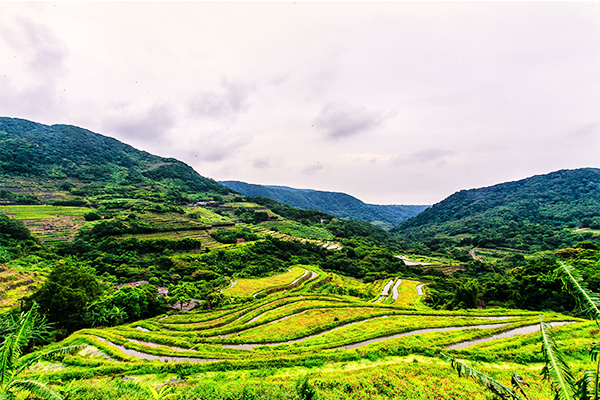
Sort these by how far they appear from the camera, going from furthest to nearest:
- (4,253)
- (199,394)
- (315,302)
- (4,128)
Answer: (4,128) → (4,253) → (315,302) → (199,394)

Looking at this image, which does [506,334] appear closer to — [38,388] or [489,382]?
[489,382]

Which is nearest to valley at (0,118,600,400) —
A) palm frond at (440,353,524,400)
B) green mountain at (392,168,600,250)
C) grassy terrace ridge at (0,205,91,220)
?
palm frond at (440,353,524,400)

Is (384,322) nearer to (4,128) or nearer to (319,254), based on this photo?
(319,254)

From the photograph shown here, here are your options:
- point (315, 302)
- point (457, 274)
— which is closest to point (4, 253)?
point (315, 302)

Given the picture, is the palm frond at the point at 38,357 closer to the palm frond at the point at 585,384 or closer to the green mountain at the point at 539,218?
the palm frond at the point at 585,384

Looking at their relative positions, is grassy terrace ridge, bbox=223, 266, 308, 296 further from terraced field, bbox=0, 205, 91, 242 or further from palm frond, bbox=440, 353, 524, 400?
terraced field, bbox=0, 205, 91, 242

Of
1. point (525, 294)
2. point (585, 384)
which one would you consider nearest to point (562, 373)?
Answer: point (585, 384)
